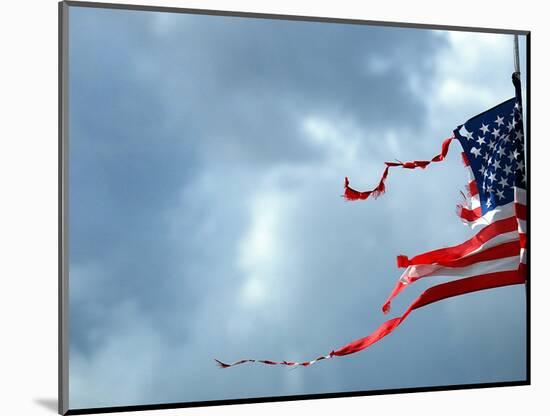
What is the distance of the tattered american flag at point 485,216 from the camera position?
16.5 feet

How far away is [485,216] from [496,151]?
1.25 ft

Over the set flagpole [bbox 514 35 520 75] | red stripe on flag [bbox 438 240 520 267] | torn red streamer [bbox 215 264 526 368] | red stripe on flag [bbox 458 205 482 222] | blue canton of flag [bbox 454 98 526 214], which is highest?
flagpole [bbox 514 35 520 75]

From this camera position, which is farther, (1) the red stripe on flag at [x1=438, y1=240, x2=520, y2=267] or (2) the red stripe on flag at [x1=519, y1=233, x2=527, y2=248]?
(2) the red stripe on flag at [x1=519, y1=233, x2=527, y2=248]

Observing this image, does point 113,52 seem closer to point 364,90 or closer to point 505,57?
point 364,90

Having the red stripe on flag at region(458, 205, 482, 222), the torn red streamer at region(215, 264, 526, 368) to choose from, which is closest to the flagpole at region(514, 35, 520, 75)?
the red stripe on flag at region(458, 205, 482, 222)

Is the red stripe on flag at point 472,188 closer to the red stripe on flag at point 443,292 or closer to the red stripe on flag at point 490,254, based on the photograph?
the red stripe on flag at point 490,254

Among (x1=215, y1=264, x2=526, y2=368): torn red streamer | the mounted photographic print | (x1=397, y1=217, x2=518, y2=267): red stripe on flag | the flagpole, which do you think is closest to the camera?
the mounted photographic print

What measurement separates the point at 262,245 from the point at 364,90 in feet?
3.35

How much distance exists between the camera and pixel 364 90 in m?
4.96

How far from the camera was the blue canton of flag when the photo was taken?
514cm

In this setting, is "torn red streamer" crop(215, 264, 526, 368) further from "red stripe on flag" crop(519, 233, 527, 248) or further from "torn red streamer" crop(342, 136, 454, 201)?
"torn red streamer" crop(342, 136, 454, 201)

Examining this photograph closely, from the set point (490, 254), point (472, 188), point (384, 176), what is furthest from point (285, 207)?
point (490, 254)

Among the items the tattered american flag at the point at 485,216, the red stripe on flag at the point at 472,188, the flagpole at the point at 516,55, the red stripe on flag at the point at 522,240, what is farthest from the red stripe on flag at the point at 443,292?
the flagpole at the point at 516,55

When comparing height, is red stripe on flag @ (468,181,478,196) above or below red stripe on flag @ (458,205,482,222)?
above
